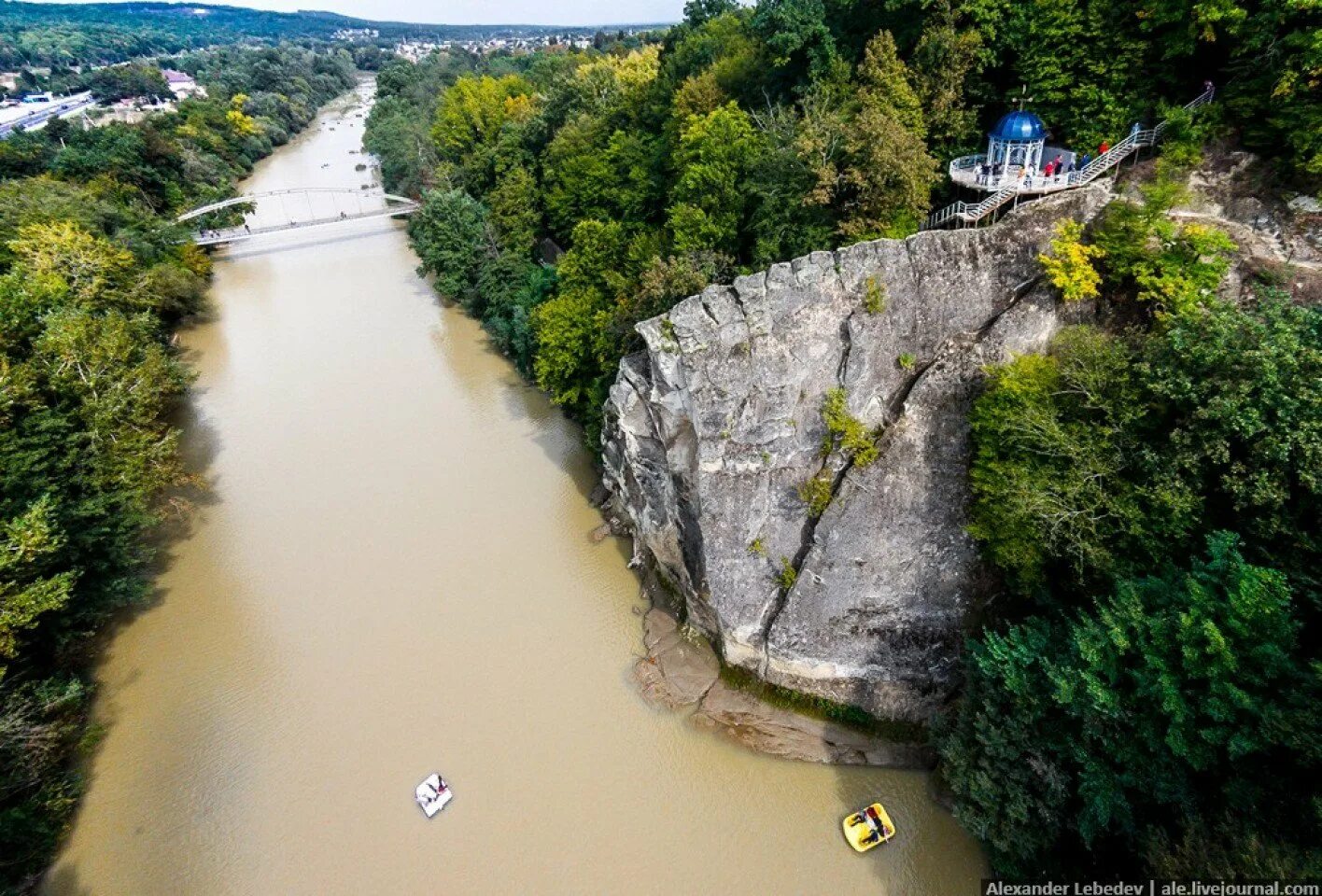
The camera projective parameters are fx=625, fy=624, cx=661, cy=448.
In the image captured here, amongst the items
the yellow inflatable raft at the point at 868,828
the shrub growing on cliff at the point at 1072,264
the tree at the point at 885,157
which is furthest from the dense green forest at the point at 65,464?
the shrub growing on cliff at the point at 1072,264

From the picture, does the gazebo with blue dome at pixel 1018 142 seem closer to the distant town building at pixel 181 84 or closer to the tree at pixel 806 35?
the tree at pixel 806 35

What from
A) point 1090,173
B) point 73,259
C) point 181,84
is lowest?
point 73,259

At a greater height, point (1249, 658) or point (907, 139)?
point (907, 139)

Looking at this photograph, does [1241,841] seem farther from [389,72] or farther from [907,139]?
[389,72]

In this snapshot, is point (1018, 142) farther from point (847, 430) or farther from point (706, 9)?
point (706, 9)

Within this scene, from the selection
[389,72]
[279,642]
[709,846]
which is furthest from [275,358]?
[389,72]

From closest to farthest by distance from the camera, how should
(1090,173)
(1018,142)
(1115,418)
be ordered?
(1115,418), (1090,173), (1018,142)

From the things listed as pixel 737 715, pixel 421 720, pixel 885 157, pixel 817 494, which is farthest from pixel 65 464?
pixel 885 157
